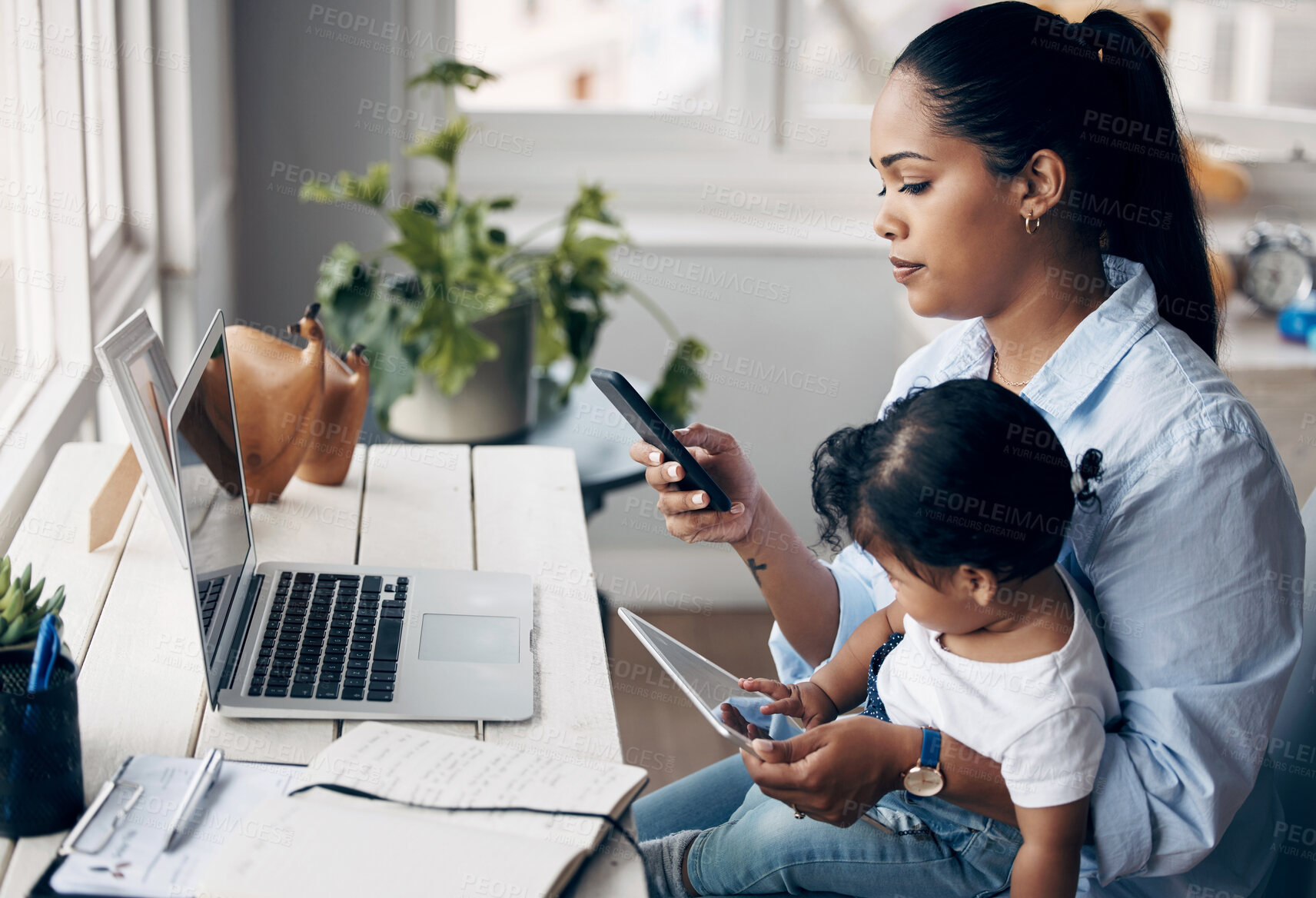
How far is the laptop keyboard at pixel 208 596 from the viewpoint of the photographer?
87 centimetres

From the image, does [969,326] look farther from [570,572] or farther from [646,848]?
[646,848]

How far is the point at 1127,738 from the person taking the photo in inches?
36.1

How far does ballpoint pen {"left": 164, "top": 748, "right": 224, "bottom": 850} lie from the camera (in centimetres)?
74

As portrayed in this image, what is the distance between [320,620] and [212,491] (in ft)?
0.51

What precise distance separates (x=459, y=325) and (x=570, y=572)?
563mm

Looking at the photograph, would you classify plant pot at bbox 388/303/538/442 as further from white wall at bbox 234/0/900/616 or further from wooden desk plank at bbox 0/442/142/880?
white wall at bbox 234/0/900/616

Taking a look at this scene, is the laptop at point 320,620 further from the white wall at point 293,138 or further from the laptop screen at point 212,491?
the white wall at point 293,138

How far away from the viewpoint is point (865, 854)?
1.00 meters

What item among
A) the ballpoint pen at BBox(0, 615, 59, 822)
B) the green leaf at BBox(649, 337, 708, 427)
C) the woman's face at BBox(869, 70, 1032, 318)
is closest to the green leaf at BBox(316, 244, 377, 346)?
the green leaf at BBox(649, 337, 708, 427)

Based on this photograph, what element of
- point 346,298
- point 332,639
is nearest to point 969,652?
point 332,639

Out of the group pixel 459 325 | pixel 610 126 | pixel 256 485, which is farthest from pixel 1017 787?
pixel 610 126

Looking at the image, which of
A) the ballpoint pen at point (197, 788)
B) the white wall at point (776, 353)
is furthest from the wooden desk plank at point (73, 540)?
the white wall at point (776, 353)

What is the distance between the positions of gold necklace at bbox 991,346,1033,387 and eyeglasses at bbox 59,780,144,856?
0.82 meters

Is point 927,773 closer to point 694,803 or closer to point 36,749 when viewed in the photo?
point 694,803
